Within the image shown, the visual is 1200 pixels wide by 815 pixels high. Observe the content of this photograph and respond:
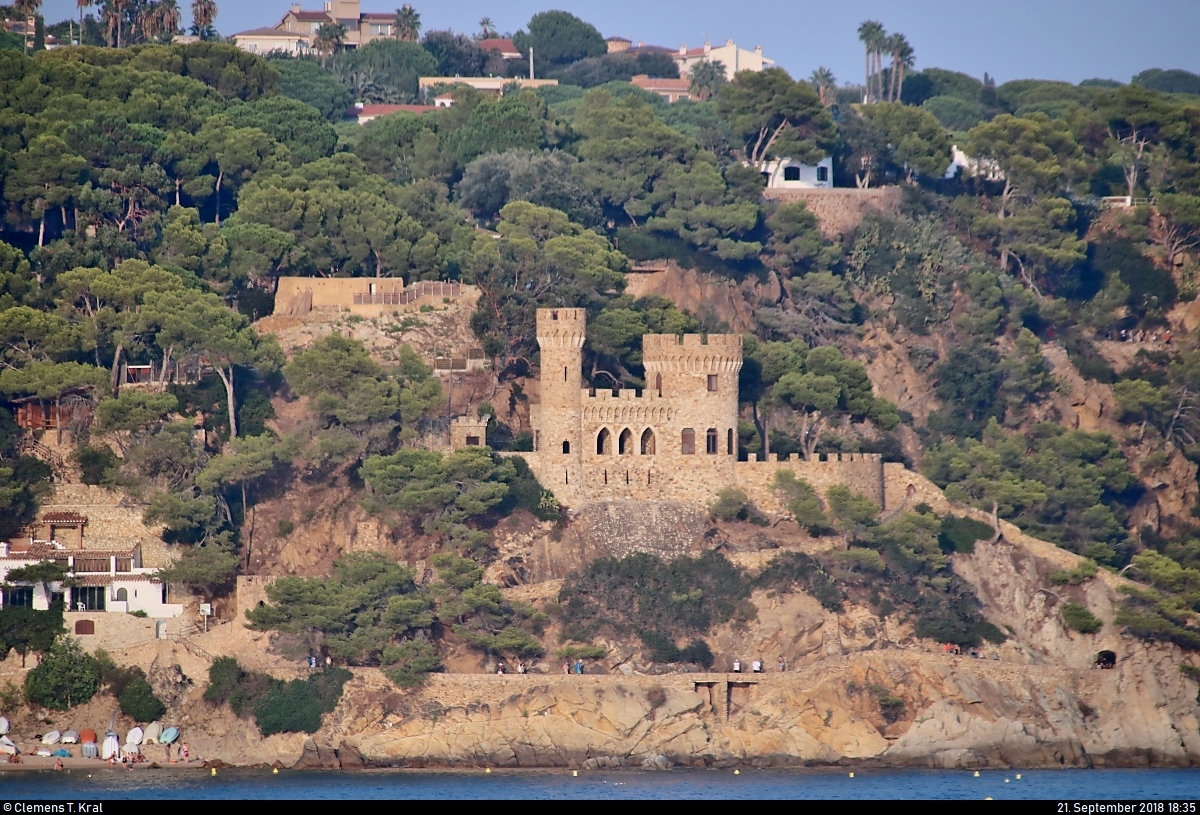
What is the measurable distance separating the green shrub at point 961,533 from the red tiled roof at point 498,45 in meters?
56.8

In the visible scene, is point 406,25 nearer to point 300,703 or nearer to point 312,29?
point 312,29

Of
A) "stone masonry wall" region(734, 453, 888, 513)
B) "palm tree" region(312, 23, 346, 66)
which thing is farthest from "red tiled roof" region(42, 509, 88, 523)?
"palm tree" region(312, 23, 346, 66)

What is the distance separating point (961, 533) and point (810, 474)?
4.93m

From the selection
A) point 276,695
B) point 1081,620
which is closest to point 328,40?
point 276,695

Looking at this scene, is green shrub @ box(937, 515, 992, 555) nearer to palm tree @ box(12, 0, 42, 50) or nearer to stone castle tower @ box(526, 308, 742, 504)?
stone castle tower @ box(526, 308, 742, 504)

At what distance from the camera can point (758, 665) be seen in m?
63.2

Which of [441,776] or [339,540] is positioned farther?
[339,540]

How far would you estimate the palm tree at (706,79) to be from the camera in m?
115

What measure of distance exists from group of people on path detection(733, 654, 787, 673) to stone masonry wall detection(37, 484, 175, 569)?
1498cm

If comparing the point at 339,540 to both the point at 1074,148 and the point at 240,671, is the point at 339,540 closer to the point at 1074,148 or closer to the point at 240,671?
the point at 240,671

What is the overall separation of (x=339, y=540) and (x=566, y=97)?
156ft

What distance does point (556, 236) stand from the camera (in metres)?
76.6

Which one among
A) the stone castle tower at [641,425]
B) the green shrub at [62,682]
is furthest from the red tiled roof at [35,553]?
the stone castle tower at [641,425]

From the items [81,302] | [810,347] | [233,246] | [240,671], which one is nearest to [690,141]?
[810,347]
